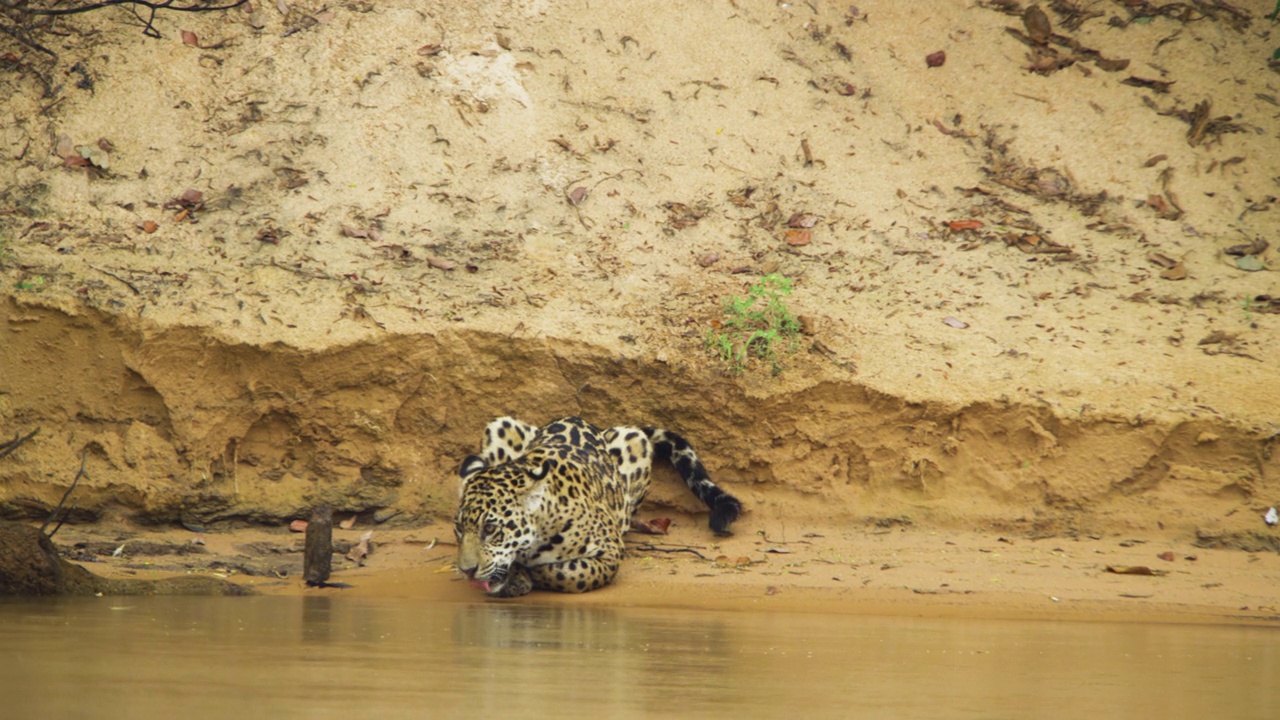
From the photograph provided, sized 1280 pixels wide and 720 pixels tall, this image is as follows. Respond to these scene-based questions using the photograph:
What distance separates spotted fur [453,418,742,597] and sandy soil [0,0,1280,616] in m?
0.32

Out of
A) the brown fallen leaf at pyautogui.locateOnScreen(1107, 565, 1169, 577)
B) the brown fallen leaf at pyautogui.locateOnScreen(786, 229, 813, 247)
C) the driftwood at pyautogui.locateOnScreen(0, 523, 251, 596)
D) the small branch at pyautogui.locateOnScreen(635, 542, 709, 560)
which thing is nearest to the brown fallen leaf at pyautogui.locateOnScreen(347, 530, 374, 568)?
the driftwood at pyautogui.locateOnScreen(0, 523, 251, 596)

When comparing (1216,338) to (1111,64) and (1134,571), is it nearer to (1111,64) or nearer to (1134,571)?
(1134,571)

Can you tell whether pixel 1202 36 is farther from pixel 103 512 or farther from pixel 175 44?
pixel 103 512

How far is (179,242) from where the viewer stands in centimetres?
1075

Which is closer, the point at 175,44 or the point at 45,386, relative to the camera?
the point at 45,386

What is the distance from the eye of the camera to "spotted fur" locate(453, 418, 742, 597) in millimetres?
8844

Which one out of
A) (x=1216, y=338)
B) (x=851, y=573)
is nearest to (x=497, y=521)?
(x=851, y=573)

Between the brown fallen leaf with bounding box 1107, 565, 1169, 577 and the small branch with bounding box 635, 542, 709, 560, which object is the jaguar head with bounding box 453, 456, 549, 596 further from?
the brown fallen leaf with bounding box 1107, 565, 1169, 577

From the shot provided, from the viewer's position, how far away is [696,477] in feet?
32.1

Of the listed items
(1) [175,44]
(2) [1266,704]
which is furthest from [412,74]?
(2) [1266,704]

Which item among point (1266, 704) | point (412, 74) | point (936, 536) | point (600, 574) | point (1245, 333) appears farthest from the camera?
point (412, 74)

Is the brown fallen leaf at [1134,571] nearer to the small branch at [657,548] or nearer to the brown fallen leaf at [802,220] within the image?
the small branch at [657,548]

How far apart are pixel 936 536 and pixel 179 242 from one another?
255 inches

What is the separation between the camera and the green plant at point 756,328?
33.0 ft
